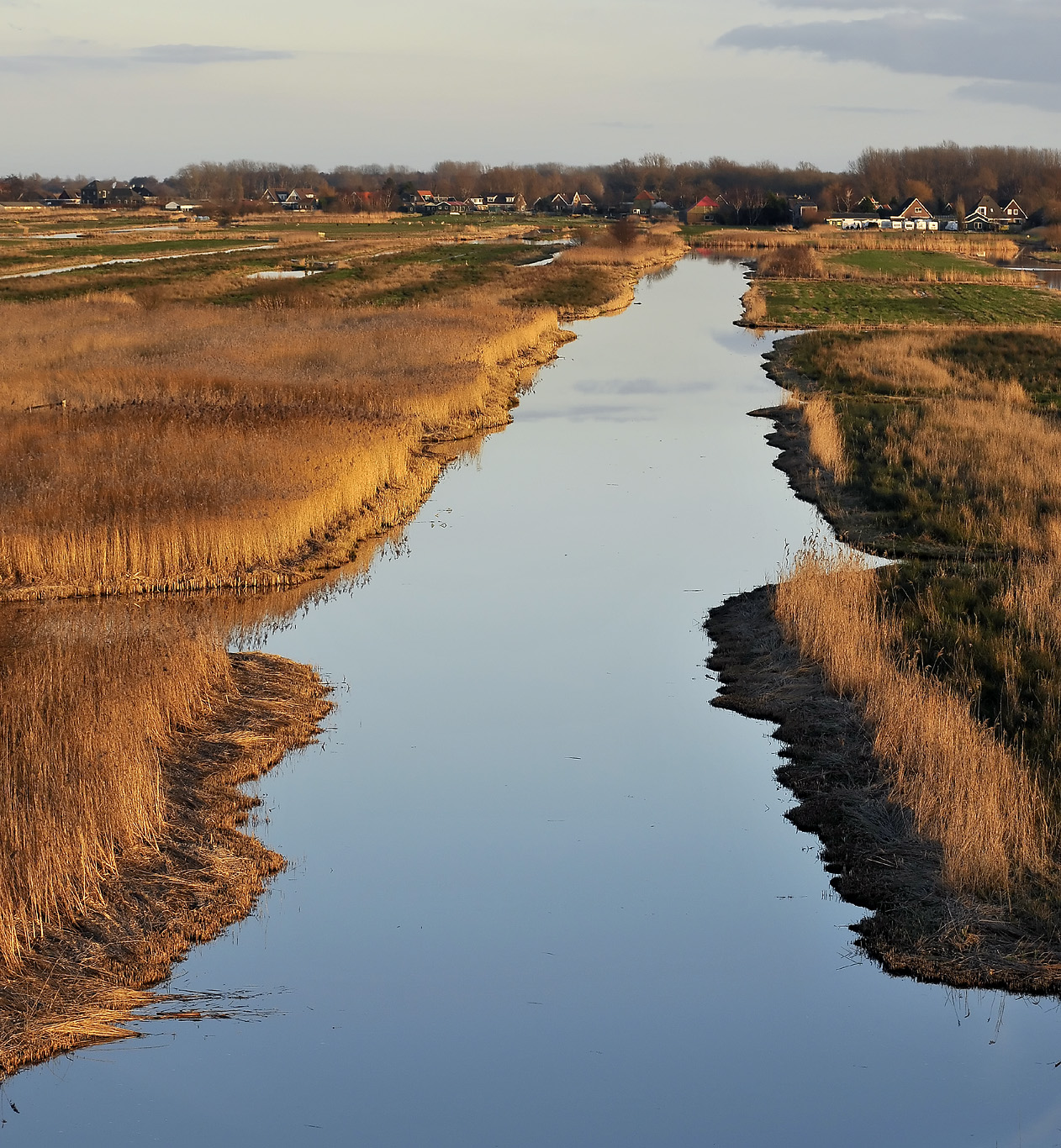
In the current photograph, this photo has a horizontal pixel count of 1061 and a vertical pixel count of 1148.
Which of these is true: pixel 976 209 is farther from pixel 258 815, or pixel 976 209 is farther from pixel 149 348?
pixel 258 815

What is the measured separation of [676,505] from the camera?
21.3 m

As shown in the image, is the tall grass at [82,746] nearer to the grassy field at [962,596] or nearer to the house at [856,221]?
the grassy field at [962,596]

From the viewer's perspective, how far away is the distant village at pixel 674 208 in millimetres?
139625

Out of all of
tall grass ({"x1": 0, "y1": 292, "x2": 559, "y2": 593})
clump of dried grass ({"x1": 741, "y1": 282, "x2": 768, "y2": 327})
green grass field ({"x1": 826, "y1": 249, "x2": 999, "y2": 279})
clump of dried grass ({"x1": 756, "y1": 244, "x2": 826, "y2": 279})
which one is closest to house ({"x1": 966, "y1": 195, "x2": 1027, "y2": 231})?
green grass field ({"x1": 826, "y1": 249, "x2": 999, "y2": 279})

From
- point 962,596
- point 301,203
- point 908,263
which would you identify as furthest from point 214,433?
point 301,203

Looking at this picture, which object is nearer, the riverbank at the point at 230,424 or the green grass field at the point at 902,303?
the riverbank at the point at 230,424

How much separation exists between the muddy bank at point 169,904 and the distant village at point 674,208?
120 m

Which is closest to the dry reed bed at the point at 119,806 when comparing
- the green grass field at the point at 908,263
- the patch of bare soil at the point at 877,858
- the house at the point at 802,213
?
the patch of bare soil at the point at 877,858

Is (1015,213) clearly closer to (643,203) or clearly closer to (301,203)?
(643,203)

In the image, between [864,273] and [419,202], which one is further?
[419,202]

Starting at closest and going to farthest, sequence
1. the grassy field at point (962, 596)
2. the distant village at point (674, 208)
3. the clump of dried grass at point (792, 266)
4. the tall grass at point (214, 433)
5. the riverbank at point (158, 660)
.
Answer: the riverbank at point (158, 660)
the grassy field at point (962, 596)
the tall grass at point (214, 433)
the clump of dried grass at point (792, 266)
the distant village at point (674, 208)

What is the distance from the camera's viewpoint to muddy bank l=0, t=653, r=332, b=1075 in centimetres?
712

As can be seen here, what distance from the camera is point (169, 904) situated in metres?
8.39

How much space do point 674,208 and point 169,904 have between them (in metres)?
183
